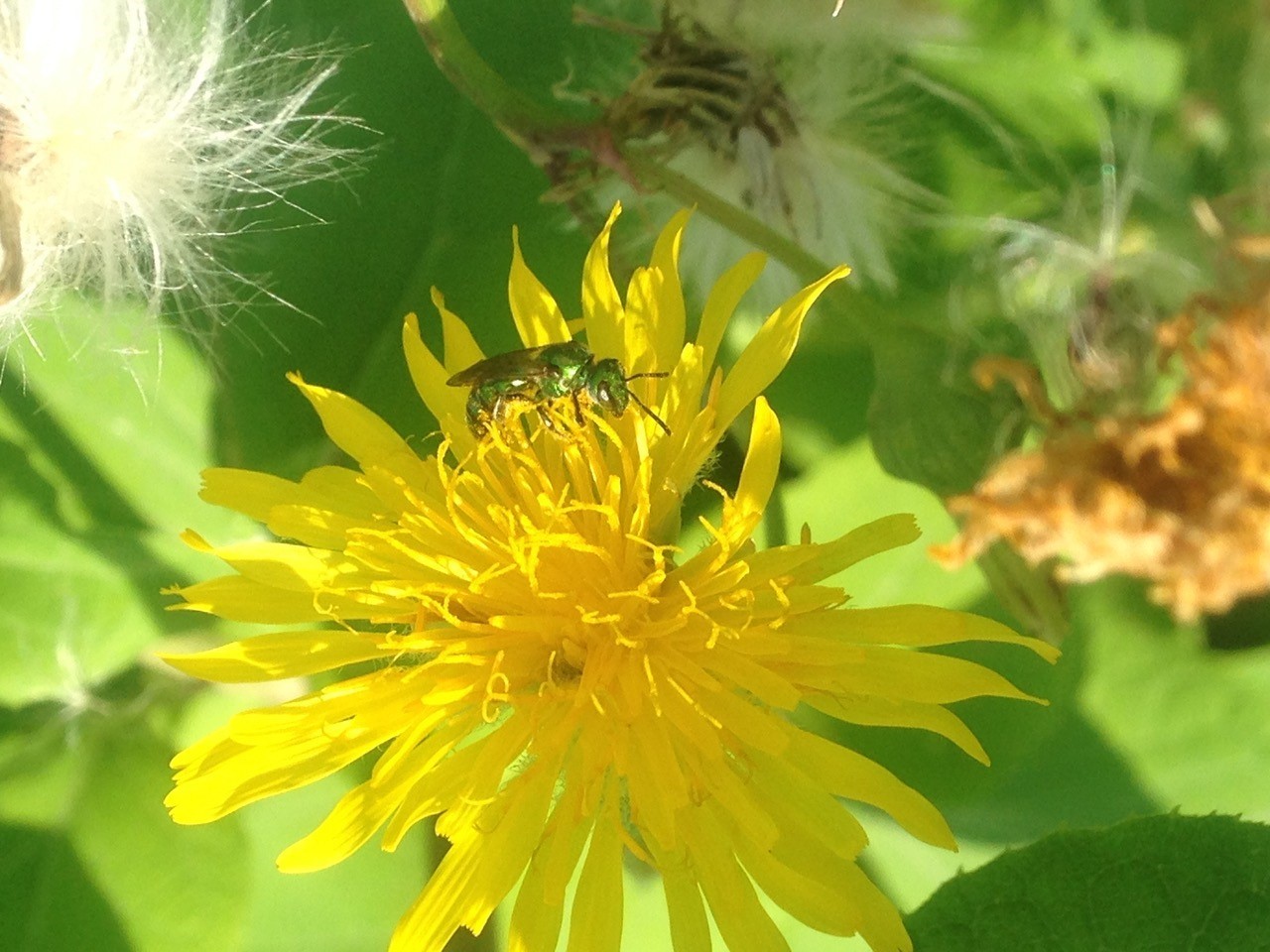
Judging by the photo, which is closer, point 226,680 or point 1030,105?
point 226,680

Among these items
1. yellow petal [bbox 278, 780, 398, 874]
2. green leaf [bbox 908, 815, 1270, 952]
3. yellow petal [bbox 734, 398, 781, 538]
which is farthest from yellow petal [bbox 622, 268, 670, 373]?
green leaf [bbox 908, 815, 1270, 952]

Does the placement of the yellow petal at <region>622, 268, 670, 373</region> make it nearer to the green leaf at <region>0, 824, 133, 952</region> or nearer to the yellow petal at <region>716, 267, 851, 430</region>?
the yellow petal at <region>716, 267, 851, 430</region>

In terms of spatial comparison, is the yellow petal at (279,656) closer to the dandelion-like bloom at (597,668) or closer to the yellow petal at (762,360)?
the dandelion-like bloom at (597,668)

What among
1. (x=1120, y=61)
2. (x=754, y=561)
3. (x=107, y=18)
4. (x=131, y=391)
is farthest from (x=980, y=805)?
(x=107, y=18)

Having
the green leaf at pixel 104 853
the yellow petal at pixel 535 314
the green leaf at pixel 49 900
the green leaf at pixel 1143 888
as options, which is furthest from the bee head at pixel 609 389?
the green leaf at pixel 49 900

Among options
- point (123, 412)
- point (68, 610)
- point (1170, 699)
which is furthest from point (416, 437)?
point (1170, 699)

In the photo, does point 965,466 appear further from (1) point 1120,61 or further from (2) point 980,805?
(1) point 1120,61
